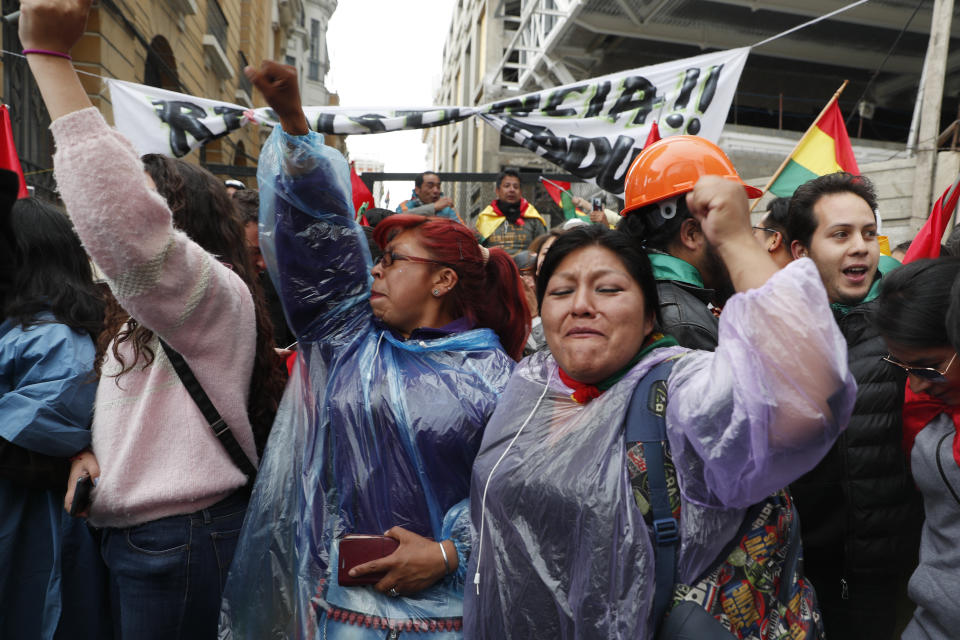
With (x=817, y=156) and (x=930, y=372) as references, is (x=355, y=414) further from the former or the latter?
(x=817, y=156)

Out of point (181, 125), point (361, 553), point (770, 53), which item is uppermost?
point (770, 53)

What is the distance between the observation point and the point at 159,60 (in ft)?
31.4

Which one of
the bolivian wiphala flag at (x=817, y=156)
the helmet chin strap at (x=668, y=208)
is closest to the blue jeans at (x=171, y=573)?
the helmet chin strap at (x=668, y=208)

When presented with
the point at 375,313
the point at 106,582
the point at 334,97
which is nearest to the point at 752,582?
the point at 375,313

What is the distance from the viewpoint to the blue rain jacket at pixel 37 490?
2084mm

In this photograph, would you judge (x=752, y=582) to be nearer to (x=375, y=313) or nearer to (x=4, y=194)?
(x=375, y=313)

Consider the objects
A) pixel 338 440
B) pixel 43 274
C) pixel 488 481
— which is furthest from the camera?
pixel 43 274

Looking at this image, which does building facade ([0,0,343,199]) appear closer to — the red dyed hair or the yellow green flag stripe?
the red dyed hair

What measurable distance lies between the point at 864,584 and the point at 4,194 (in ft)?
9.27

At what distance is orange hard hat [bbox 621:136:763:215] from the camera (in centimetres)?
195

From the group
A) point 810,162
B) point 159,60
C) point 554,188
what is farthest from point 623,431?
point 159,60

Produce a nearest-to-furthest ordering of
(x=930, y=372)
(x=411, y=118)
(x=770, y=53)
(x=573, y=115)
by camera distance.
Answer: (x=930, y=372) < (x=573, y=115) < (x=411, y=118) < (x=770, y=53)

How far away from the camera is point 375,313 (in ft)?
6.99

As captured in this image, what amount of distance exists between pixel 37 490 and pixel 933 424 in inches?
101
